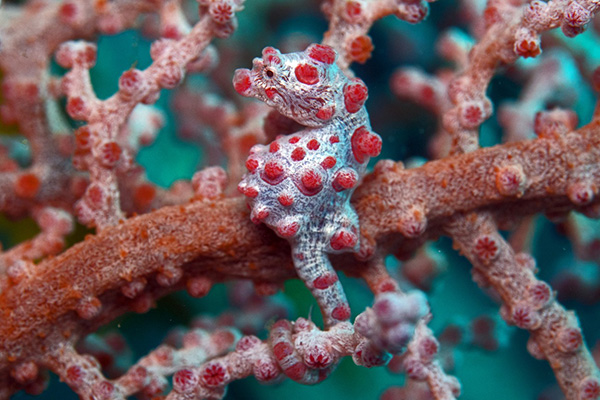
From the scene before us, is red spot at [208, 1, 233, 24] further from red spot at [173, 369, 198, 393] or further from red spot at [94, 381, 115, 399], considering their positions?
red spot at [94, 381, 115, 399]

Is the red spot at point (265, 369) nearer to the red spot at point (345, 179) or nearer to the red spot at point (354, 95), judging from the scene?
the red spot at point (345, 179)

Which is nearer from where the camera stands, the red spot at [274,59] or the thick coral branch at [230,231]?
the red spot at [274,59]

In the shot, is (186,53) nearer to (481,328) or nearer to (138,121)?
(138,121)

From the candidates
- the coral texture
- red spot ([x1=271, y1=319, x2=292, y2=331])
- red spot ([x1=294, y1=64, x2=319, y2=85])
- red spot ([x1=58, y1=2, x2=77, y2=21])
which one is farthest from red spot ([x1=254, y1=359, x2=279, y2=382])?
red spot ([x1=58, y1=2, x2=77, y2=21])

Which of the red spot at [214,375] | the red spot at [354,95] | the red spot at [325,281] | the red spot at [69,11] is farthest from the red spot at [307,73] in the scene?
the red spot at [69,11]

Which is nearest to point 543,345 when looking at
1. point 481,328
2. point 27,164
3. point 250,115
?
point 481,328

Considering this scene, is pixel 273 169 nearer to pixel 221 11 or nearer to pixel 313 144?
pixel 313 144

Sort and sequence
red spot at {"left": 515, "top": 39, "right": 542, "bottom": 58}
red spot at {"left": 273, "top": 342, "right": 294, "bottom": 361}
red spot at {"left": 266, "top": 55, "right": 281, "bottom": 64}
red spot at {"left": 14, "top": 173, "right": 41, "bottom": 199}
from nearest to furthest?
red spot at {"left": 266, "top": 55, "right": 281, "bottom": 64}
red spot at {"left": 273, "top": 342, "right": 294, "bottom": 361}
red spot at {"left": 515, "top": 39, "right": 542, "bottom": 58}
red spot at {"left": 14, "top": 173, "right": 41, "bottom": 199}
